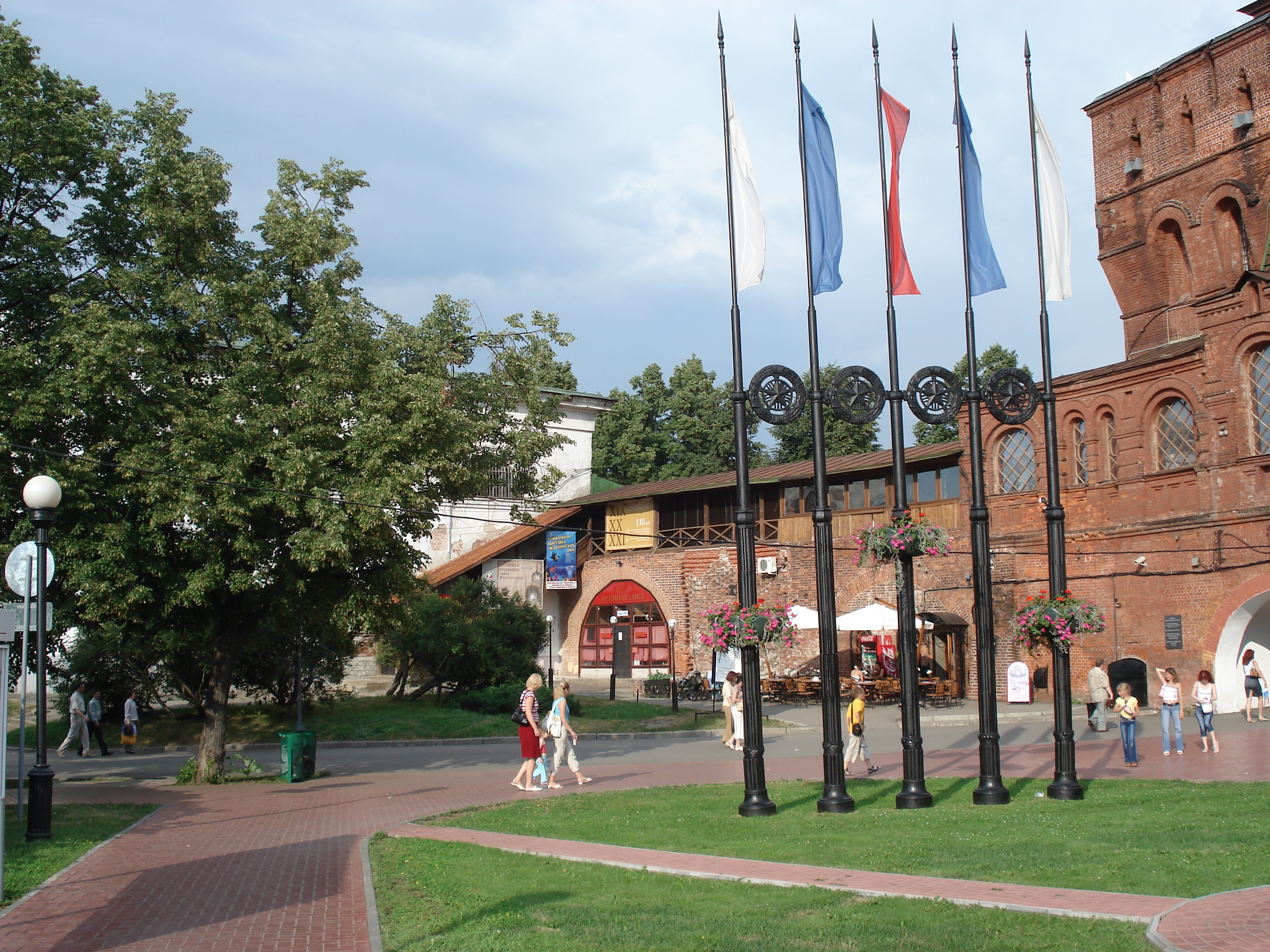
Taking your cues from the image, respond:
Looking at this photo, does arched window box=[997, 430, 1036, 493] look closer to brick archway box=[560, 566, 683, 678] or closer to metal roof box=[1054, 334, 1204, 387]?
metal roof box=[1054, 334, 1204, 387]

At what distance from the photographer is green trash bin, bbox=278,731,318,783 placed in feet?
58.6

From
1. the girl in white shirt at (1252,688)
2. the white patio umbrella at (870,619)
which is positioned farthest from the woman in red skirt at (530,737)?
the girl in white shirt at (1252,688)

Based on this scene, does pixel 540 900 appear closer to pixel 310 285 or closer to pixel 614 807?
pixel 614 807

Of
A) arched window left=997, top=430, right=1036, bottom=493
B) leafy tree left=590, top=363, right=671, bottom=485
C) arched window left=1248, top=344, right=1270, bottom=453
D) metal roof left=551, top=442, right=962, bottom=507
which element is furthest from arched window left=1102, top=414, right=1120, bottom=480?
leafy tree left=590, top=363, right=671, bottom=485

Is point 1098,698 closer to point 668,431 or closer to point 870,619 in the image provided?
point 870,619

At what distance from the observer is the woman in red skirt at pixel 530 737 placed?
642 inches

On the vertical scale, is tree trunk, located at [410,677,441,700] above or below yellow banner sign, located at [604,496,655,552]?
below

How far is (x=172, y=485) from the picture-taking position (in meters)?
15.2

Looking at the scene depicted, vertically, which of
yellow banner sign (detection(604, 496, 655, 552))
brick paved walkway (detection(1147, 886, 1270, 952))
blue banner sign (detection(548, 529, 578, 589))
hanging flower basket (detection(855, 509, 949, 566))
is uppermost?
yellow banner sign (detection(604, 496, 655, 552))

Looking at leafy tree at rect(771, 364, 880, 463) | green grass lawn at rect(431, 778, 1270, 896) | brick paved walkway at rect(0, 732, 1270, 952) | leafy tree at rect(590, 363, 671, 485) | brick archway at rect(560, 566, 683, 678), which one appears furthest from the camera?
leafy tree at rect(590, 363, 671, 485)

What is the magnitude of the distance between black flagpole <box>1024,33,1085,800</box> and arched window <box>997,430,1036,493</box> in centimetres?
1688

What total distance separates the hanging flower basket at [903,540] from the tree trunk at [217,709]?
1077cm

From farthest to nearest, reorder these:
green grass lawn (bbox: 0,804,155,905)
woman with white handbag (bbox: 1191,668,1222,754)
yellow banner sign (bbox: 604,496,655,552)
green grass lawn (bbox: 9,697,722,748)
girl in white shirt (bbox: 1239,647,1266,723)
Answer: yellow banner sign (bbox: 604,496,655,552) → green grass lawn (bbox: 9,697,722,748) → girl in white shirt (bbox: 1239,647,1266,723) → woman with white handbag (bbox: 1191,668,1222,754) → green grass lawn (bbox: 0,804,155,905)

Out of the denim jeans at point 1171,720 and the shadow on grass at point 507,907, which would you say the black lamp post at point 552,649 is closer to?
the denim jeans at point 1171,720
